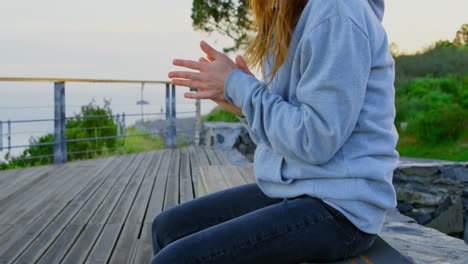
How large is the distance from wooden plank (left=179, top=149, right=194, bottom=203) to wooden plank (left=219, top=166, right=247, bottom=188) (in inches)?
25.3

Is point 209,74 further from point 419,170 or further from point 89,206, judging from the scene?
point 419,170

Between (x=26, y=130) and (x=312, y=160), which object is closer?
(x=312, y=160)

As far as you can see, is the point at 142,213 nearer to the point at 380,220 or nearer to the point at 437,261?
the point at 437,261

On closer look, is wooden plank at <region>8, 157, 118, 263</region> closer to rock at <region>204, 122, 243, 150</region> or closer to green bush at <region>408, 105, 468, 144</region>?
rock at <region>204, 122, 243, 150</region>

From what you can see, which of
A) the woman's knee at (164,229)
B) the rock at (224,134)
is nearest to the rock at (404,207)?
the rock at (224,134)

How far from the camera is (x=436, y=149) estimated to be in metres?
6.74

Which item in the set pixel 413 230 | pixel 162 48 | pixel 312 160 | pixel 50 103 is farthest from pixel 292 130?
pixel 162 48

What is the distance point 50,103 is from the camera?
5.17 meters

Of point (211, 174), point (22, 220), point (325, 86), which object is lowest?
point (22, 220)

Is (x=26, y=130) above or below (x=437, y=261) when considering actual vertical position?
above

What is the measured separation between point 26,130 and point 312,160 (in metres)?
4.94

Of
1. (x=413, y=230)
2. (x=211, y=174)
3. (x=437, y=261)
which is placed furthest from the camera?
(x=211, y=174)

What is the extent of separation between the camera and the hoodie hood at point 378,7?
107cm

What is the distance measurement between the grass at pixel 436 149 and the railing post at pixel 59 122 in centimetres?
468
